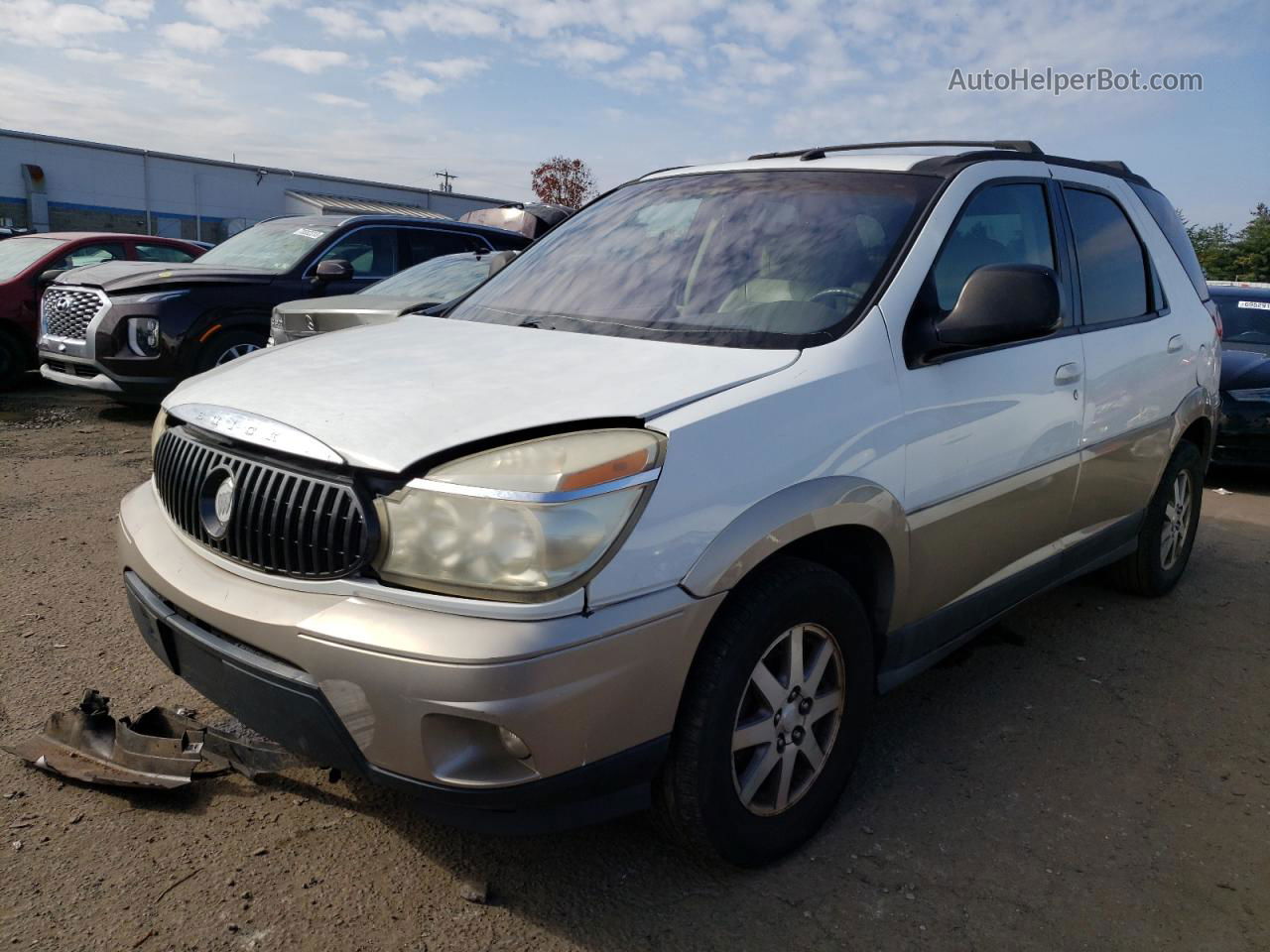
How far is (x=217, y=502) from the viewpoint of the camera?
7.80 ft

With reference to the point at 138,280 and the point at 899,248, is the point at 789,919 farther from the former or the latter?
the point at 138,280

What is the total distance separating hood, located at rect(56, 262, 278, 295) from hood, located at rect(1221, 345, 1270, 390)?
7475 millimetres

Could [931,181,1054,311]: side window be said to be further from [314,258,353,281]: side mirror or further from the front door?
[314,258,353,281]: side mirror

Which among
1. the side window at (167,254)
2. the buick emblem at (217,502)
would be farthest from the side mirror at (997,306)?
the side window at (167,254)

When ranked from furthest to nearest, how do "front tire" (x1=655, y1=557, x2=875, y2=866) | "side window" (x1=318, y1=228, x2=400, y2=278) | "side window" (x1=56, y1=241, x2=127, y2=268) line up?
"side window" (x1=56, y1=241, x2=127, y2=268), "side window" (x1=318, y1=228, x2=400, y2=278), "front tire" (x1=655, y1=557, x2=875, y2=866)

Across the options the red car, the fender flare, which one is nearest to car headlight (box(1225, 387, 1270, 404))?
the fender flare

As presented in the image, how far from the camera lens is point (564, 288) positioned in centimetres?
329

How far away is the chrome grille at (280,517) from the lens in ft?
6.88

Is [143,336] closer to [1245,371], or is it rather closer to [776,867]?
[776,867]

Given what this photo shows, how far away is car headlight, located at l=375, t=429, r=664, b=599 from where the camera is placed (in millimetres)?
1966

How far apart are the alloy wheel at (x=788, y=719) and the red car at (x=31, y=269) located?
9.64 metres

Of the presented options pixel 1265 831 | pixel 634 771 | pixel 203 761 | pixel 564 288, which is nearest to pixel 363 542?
pixel 634 771

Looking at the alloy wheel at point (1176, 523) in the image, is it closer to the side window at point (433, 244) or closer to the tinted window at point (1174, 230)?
the tinted window at point (1174, 230)

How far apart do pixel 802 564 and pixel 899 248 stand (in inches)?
40.5
